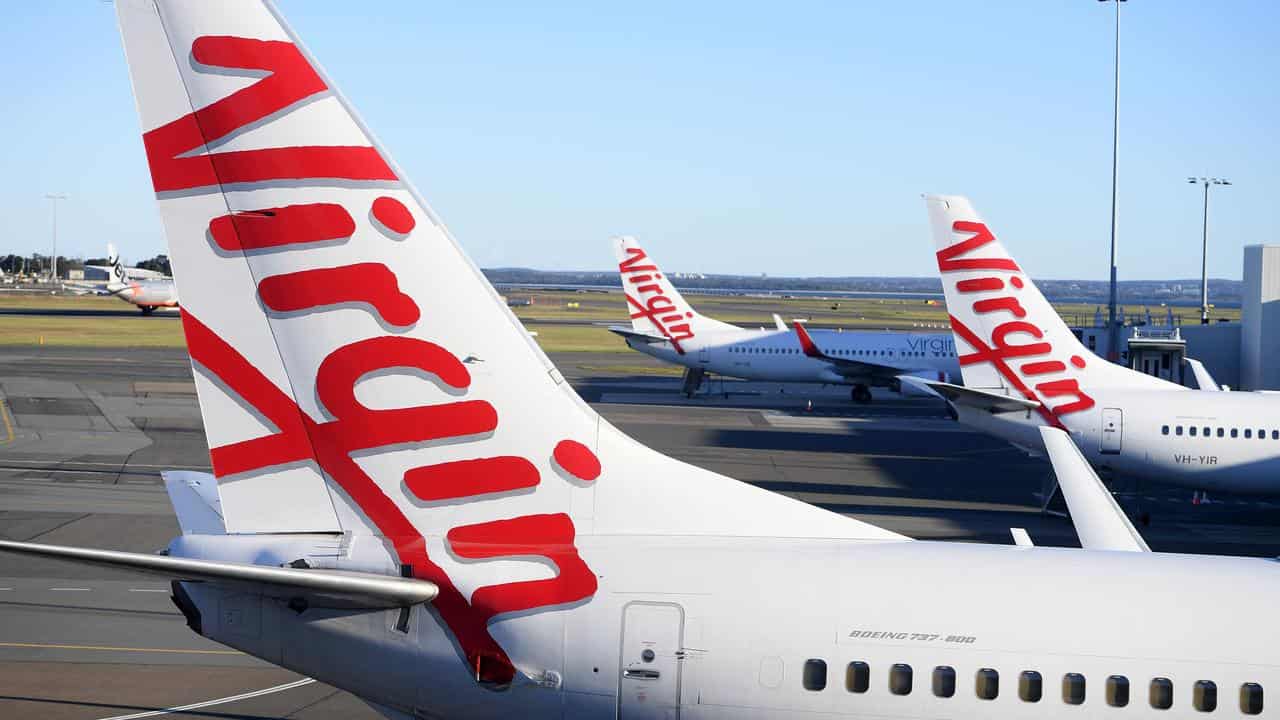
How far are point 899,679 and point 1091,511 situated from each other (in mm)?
4889

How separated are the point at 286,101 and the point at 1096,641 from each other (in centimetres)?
683

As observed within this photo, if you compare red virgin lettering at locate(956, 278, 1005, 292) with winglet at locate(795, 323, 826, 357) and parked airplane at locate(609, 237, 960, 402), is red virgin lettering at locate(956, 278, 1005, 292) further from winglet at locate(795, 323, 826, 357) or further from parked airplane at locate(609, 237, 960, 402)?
parked airplane at locate(609, 237, 960, 402)

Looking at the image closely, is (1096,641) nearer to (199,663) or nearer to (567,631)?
(567,631)

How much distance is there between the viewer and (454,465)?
29.1 ft

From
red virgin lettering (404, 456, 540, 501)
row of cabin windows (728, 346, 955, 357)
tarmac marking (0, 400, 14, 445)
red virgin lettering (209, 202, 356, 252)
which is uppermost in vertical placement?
red virgin lettering (209, 202, 356, 252)

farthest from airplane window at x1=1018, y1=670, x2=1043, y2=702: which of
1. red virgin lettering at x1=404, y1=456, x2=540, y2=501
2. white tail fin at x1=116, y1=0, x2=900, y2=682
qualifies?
red virgin lettering at x1=404, y1=456, x2=540, y2=501

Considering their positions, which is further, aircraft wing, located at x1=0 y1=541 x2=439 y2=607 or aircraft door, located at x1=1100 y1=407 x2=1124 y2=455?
aircraft door, located at x1=1100 y1=407 x2=1124 y2=455

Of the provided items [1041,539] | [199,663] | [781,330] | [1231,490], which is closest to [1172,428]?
[1231,490]

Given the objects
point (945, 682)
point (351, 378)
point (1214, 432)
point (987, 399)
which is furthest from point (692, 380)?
point (945, 682)

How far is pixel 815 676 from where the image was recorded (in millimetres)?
8156

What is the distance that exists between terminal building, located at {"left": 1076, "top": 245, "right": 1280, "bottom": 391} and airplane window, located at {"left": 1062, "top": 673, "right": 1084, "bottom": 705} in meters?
41.6

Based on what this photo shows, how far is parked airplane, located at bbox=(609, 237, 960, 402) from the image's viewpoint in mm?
59594

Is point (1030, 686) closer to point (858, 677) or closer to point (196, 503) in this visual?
point (858, 677)

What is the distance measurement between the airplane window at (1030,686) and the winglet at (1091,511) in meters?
3.38
